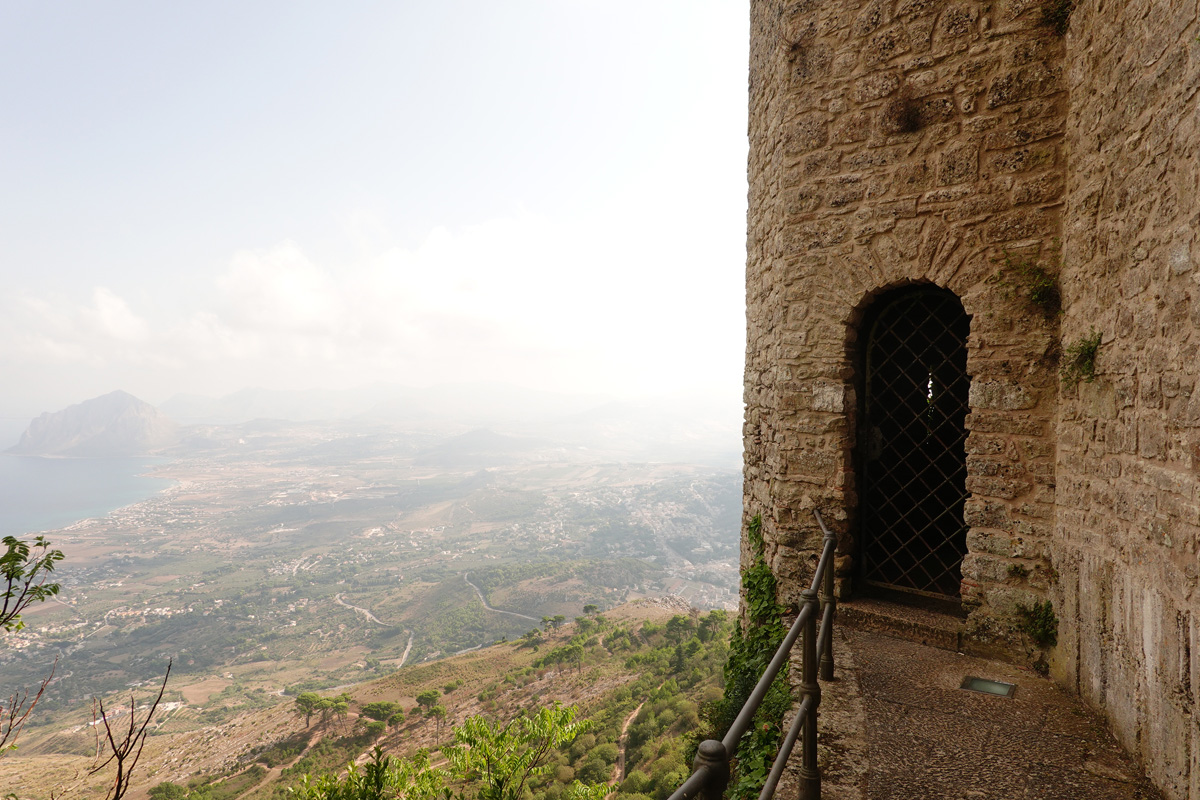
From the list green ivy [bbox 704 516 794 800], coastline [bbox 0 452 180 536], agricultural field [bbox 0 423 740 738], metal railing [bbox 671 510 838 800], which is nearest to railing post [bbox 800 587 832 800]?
metal railing [bbox 671 510 838 800]

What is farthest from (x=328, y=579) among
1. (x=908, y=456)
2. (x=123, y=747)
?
(x=908, y=456)

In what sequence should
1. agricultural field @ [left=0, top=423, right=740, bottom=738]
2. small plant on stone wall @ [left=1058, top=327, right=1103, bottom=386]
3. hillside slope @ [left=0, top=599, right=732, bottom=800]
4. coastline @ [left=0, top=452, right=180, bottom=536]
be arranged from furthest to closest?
coastline @ [left=0, top=452, right=180, bottom=536] → agricultural field @ [left=0, top=423, right=740, bottom=738] → hillside slope @ [left=0, top=599, right=732, bottom=800] → small plant on stone wall @ [left=1058, top=327, right=1103, bottom=386]

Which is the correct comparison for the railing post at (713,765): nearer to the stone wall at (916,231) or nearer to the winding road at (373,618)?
the stone wall at (916,231)

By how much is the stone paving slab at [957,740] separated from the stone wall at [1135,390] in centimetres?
17

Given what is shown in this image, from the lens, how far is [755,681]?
434cm

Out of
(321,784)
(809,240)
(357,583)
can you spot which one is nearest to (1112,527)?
(809,240)

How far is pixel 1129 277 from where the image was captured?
250 cm

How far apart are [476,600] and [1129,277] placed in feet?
262

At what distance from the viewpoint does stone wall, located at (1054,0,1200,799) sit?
6.48 ft

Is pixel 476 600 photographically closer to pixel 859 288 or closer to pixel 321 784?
pixel 321 784

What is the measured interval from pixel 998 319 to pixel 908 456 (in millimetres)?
1161

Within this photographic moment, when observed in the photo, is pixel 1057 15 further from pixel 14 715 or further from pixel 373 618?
pixel 373 618

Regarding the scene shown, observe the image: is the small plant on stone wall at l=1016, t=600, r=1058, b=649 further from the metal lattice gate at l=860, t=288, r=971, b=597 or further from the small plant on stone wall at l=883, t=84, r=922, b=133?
the small plant on stone wall at l=883, t=84, r=922, b=133

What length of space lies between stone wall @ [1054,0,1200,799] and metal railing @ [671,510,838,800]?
46.2 inches
